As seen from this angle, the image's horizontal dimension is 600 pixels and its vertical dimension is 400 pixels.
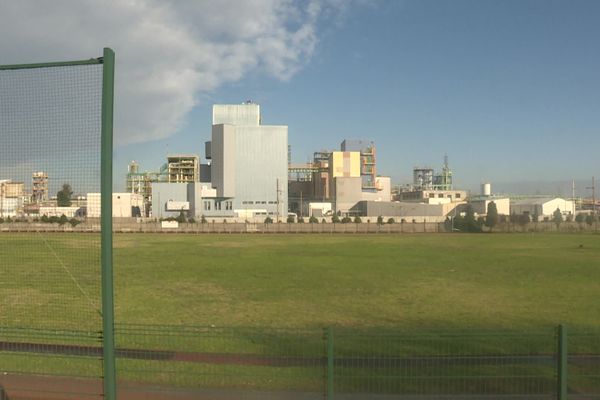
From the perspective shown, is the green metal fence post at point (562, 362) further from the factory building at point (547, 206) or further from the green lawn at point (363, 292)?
the factory building at point (547, 206)

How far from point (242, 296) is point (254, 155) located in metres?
66.1

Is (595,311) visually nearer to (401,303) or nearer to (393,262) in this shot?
(401,303)

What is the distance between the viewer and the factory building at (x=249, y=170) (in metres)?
82.2

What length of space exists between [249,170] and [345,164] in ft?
65.0

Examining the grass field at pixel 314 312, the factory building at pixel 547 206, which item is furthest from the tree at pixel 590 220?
the grass field at pixel 314 312

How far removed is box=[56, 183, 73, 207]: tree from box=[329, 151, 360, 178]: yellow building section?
88.6 metres

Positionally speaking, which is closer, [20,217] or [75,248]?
[20,217]

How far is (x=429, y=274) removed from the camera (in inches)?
977

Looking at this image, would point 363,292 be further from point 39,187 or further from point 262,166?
point 262,166

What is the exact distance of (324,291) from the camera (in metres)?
19.2

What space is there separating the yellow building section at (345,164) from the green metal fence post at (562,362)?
3466 inches

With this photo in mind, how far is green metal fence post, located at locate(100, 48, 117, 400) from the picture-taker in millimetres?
4922

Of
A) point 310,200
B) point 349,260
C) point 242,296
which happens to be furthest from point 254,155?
point 242,296

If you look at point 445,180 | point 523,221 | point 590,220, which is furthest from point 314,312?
point 445,180
